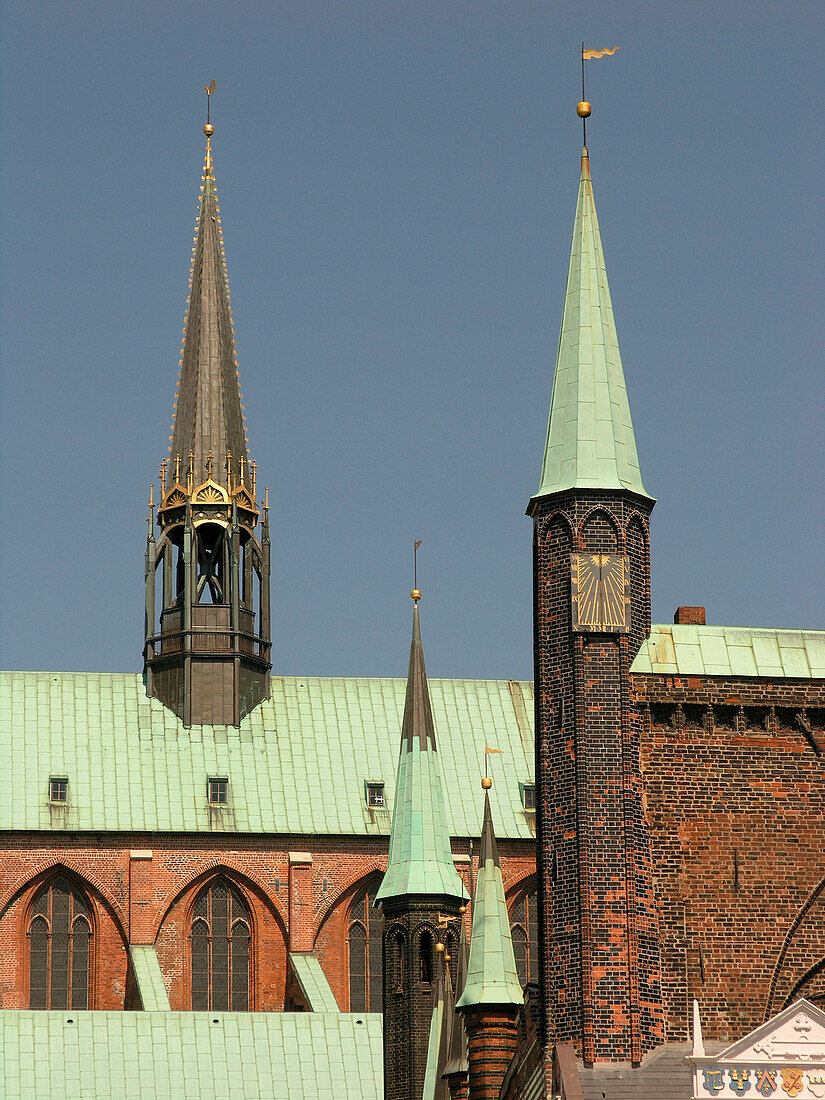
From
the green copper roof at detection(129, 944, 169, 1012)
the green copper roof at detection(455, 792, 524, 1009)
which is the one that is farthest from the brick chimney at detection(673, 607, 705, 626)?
the green copper roof at detection(129, 944, 169, 1012)

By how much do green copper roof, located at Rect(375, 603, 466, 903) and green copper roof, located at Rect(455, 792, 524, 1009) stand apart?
16.0 m

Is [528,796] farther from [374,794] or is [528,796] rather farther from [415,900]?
[415,900]

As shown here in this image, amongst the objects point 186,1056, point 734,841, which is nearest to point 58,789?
point 186,1056

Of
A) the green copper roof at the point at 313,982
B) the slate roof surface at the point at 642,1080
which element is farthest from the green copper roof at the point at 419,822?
the slate roof surface at the point at 642,1080

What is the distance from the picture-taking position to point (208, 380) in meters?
77.8

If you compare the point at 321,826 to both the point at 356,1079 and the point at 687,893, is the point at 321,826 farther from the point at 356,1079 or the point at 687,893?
the point at 687,893

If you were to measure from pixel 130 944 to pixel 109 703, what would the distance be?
29.3 ft

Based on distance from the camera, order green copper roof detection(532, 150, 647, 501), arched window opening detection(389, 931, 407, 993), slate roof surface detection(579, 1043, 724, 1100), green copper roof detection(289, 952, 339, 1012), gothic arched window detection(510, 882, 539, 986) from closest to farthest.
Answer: slate roof surface detection(579, 1043, 724, 1100), green copper roof detection(532, 150, 647, 501), arched window opening detection(389, 931, 407, 993), green copper roof detection(289, 952, 339, 1012), gothic arched window detection(510, 882, 539, 986)

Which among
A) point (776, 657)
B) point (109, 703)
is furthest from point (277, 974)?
point (776, 657)

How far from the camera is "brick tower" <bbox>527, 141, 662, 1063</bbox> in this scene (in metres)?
38.9

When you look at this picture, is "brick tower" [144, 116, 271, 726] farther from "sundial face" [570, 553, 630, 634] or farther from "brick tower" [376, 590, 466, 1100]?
"sundial face" [570, 553, 630, 634]

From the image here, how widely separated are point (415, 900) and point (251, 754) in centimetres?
1728

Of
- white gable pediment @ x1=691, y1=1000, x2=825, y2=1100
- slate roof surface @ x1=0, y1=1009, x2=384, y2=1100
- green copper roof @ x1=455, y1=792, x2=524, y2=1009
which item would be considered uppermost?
slate roof surface @ x1=0, y1=1009, x2=384, y2=1100

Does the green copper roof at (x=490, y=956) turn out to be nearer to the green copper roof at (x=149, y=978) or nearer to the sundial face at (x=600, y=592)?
the sundial face at (x=600, y=592)
